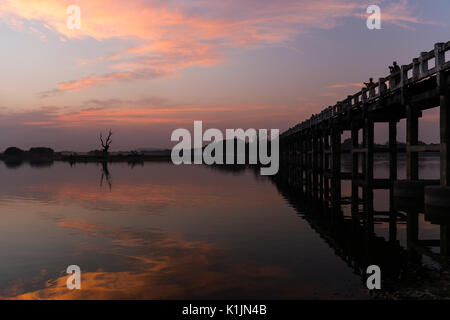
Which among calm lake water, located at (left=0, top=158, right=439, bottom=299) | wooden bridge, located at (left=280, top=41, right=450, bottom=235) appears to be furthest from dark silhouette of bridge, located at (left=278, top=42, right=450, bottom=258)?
calm lake water, located at (left=0, top=158, right=439, bottom=299)

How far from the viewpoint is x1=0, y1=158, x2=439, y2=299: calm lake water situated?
9406 millimetres

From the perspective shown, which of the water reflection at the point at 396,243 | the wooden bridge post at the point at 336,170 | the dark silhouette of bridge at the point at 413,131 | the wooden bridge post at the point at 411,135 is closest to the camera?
the water reflection at the point at 396,243

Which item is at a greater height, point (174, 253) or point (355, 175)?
point (355, 175)

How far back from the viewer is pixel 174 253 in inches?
511

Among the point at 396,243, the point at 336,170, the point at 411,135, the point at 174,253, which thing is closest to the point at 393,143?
the point at 336,170

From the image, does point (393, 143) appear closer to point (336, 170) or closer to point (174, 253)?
point (336, 170)

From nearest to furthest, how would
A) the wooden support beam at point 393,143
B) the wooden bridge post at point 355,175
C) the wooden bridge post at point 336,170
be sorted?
the wooden support beam at point 393,143
the wooden bridge post at point 355,175
the wooden bridge post at point 336,170

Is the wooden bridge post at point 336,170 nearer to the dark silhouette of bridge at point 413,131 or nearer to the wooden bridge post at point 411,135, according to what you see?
the dark silhouette of bridge at point 413,131

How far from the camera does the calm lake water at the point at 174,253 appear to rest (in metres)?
9.41

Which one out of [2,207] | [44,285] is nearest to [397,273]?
[44,285]

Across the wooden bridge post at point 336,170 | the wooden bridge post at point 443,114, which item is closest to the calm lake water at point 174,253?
the wooden bridge post at point 443,114

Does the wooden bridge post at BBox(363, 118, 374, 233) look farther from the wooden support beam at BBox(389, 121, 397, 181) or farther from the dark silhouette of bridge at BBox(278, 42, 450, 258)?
the wooden support beam at BBox(389, 121, 397, 181)
